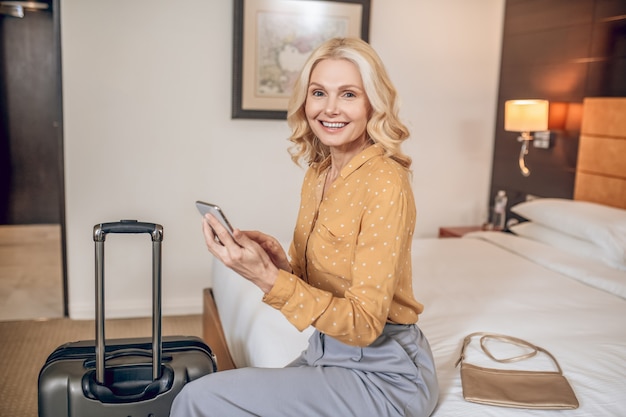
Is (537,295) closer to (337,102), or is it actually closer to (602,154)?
(602,154)

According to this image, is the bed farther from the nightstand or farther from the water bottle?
the water bottle

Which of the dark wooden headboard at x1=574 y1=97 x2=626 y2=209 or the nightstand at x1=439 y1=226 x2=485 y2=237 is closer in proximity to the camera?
the dark wooden headboard at x1=574 y1=97 x2=626 y2=209

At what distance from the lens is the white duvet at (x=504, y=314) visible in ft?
5.52

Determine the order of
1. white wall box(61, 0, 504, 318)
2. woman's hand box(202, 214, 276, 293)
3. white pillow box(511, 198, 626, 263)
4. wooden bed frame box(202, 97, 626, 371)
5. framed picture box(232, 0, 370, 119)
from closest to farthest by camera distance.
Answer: woman's hand box(202, 214, 276, 293)
white pillow box(511, 198, 626, 263)
wooden bed frame box(202, 97, 626, 371)
white wall box(61, 0, 504, 318)
framed picture box(232, 0, 370, 119)

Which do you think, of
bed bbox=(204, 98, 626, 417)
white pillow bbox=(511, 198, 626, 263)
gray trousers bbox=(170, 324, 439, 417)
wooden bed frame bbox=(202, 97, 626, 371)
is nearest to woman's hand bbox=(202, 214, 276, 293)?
gray trousers bbox=(170, 324, 439, 417)

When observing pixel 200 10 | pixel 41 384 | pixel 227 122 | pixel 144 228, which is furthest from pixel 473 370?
pixel 200 10

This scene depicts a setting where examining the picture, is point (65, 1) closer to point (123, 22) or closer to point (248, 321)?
point (123, 22)

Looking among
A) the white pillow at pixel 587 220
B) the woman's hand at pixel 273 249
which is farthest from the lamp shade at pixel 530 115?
the woman's hand at pixel 273 249

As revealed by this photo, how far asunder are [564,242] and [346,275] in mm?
1959

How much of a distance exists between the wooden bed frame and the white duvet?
474 mm

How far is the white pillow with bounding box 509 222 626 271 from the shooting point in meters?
2.81

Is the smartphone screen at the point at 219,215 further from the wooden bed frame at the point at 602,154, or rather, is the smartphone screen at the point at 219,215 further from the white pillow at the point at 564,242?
the white pillow at the point at 564,242

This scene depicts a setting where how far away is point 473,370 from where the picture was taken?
167 cm

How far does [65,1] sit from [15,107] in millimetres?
2643
